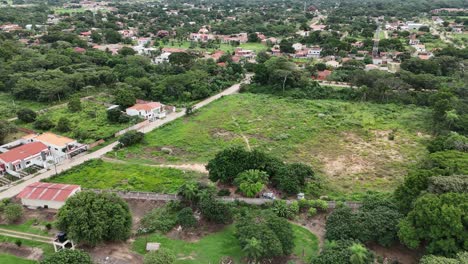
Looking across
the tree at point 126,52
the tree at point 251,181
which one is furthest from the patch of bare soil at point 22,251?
the tree at point 126,52

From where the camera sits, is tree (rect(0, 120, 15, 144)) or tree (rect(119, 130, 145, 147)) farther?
tree (rect(119, 130, 145, 147))

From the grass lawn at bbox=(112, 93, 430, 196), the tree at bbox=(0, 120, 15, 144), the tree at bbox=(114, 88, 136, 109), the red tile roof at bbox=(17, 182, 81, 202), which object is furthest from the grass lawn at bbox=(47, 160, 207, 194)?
the tree at bbox=(114, 88, 136, 109)

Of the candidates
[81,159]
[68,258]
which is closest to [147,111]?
[81,159]

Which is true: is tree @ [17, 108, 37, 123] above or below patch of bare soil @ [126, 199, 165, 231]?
above

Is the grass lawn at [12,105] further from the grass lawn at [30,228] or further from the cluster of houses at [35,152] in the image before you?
the grass lawn at [30,228]

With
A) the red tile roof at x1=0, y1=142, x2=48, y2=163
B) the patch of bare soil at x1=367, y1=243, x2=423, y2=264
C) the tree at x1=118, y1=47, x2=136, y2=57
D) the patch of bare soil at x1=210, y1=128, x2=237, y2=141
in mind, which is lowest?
the patch of bare soil at x1=367, y1=243, x2=423, y2=264

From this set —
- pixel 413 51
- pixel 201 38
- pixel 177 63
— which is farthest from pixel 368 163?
pixel 201 38

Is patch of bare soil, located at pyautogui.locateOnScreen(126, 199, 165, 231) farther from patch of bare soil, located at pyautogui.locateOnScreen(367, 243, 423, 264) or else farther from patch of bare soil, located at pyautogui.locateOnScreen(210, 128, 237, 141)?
patch of bare soil, located at pyautogui.locateOnScreen(367, 243, 423, 264)
